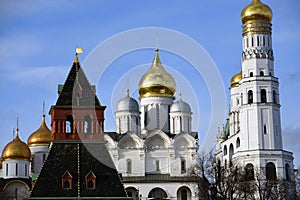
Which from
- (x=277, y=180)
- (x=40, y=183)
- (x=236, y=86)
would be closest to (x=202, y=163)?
(x=277, y=180)

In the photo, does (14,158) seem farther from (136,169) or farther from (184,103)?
(184,103)

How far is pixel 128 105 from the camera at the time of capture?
76.8 metres

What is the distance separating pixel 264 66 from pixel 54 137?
101 feet

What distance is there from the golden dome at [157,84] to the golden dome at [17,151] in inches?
545

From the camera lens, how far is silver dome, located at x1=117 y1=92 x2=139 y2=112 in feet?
252

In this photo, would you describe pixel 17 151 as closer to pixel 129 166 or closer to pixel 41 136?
pixel 41 136

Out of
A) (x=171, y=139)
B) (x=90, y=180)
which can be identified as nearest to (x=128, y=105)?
(x=171, y=139)

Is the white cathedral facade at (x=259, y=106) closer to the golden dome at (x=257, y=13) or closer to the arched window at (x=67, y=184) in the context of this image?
the golden dome at (x=257, y=13)

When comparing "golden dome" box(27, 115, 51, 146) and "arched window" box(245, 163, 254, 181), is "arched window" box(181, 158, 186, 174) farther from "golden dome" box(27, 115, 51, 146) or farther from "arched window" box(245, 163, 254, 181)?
"golden dome" box(27, 115, 51, 146)

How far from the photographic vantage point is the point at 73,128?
165 feet

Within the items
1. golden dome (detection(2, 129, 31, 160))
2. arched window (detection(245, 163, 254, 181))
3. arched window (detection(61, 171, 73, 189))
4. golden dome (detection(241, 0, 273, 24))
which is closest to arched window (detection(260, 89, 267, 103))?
arched window (detection(245, 163, 254, 181))

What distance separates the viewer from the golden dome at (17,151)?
7038 cm

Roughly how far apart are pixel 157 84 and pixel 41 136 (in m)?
12.5

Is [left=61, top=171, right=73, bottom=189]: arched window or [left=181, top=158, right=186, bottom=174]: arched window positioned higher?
[left=181, top=158, right=186, bottom=174]: arched window
